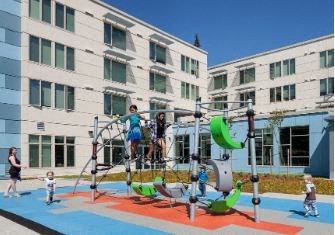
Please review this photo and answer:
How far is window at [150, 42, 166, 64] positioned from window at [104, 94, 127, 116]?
6.95 meters

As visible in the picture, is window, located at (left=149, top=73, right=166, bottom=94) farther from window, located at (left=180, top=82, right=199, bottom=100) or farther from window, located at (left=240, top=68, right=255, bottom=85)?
window, located at (left=240, top=68, right=255, bottom=85)

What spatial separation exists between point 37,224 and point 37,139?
64.2 feet

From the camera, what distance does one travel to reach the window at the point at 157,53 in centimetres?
4018

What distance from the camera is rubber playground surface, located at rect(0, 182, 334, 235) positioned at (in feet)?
27.9

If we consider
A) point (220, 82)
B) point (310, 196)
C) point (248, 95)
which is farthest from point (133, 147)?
point (220, 82)

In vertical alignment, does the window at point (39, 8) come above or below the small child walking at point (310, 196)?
above

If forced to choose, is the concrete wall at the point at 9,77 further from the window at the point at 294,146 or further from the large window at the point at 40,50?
the window at the point at 294,146

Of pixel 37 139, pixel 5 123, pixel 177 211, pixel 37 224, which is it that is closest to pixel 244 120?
pixel 37 139

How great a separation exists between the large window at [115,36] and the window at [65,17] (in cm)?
404

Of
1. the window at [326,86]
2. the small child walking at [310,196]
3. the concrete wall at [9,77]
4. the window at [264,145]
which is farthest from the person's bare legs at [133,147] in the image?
the window at [326,86]

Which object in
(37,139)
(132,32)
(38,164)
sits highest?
(132,32)

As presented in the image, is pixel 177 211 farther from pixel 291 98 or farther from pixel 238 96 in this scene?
pixel 238 96

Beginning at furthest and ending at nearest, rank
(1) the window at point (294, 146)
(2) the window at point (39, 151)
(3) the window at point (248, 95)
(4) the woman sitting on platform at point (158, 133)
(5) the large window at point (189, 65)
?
(3) the window at point (248, 95) < (5) the large window at point (189, 65) < (1) the window at point (294, 146) < (2) the window at point (39, 151) < (4) the woman sitting on platform at point (158, 133)

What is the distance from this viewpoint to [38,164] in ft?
90.1
